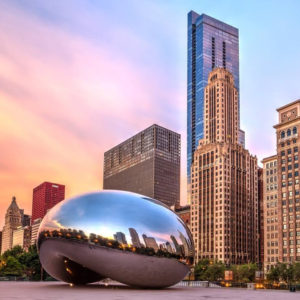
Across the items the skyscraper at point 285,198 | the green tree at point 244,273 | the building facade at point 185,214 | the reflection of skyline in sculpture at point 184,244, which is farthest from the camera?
the building facade at point 185,214

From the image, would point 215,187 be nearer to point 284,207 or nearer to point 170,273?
point 284,207

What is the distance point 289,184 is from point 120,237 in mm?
96335

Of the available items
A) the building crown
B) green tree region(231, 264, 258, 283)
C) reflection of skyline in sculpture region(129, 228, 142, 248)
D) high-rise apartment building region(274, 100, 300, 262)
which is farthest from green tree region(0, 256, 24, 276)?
the building crown

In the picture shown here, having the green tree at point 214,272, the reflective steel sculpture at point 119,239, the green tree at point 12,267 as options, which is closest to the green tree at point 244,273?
the green tree at point 214,272

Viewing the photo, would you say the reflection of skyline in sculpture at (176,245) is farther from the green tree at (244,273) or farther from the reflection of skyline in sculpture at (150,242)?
the green tree at (244,273)

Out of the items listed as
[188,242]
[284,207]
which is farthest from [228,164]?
[188,242]

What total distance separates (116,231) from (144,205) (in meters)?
2.60

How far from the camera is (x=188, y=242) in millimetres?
27812

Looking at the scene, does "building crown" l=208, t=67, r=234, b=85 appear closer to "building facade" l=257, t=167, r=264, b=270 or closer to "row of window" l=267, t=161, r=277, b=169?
"building facade" l=257, t=167, r=264, b=270

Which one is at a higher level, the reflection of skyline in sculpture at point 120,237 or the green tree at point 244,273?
the reflection of skyline in sculpture at point 120,237

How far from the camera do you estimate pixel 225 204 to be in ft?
444

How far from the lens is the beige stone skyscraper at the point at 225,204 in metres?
134

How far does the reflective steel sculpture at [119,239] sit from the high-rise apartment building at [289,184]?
293ft

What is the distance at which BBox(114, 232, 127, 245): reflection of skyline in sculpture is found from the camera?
25.3 m
